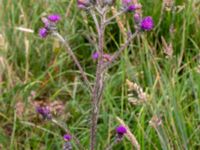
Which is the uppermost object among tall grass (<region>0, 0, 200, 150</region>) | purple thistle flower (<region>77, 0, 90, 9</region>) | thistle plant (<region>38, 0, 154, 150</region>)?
purple thistle flower (<region>77, 0, 90, 9</region>)

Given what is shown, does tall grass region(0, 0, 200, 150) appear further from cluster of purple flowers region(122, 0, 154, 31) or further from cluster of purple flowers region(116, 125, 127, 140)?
cluster of purple flowers region(122, 0, 154, 31)

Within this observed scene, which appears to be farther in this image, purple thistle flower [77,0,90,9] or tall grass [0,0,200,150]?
tall grass [0,0,200,150]

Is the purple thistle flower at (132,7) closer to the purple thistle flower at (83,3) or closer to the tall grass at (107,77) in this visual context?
the purple thistle flower at (83,3)

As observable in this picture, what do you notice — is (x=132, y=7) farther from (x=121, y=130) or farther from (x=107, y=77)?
(x=107, y=77)

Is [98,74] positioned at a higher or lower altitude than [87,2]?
lower

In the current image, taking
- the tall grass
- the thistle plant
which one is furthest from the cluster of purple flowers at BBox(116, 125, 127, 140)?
the tall grass

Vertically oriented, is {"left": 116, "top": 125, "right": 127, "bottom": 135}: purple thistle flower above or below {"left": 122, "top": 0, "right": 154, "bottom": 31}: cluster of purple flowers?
below

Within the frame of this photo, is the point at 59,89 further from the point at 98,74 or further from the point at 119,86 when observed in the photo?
the point at 98,74

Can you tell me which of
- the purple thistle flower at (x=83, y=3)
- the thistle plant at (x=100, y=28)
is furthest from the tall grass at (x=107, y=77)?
the purple thistle flower at (x=83, y=3)

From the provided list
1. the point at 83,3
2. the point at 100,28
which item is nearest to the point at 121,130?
the point at 100,28

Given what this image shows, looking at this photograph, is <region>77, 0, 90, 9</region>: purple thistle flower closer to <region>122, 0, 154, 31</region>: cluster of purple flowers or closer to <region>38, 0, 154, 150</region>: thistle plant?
<region>38, 0, 154, 150</region>: thistle plant

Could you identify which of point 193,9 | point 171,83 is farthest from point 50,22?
point 193,9
